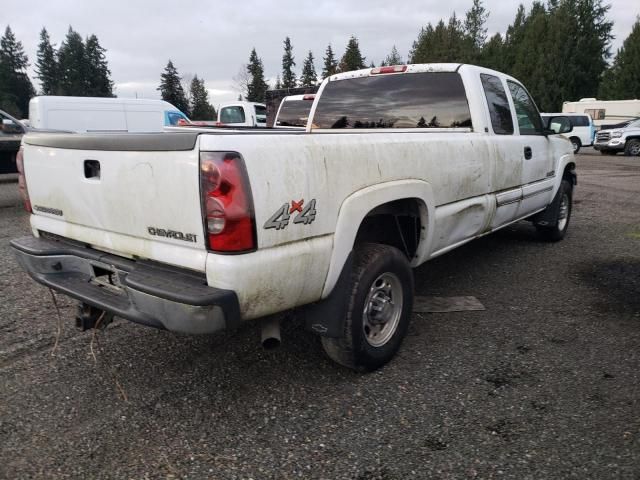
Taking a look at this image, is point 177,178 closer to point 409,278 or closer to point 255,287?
point 255,287

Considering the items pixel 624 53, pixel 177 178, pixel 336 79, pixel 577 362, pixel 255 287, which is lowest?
pixel 577 362

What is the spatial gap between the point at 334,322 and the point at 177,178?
109 cm

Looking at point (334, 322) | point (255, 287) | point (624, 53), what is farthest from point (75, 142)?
point (624, 53)

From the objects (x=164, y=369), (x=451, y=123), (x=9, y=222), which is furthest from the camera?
(x=9, y=222)

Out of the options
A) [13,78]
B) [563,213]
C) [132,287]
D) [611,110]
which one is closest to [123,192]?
[132,287]

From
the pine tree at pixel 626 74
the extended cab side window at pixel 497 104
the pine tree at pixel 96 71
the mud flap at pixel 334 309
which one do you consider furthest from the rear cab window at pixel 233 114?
the pine tree at pixel 96 71

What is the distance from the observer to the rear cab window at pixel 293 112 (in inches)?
459

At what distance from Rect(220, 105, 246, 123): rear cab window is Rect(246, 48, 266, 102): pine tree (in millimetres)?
55524

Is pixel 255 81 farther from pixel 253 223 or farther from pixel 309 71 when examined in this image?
pixel 253 223

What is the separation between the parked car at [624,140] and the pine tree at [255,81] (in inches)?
2217

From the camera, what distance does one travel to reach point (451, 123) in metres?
4.03

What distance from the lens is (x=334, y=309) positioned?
101 inches

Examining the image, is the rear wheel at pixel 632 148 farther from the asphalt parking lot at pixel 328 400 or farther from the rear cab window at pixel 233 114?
the asphalt parking lot at pixel 328 400

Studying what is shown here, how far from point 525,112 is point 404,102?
1467 mm
